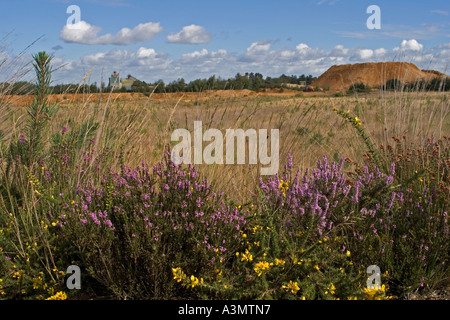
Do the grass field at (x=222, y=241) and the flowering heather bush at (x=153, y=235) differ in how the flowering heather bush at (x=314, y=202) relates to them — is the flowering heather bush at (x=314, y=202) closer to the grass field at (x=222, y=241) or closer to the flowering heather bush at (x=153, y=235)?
the grass field at (x=222, y=241)

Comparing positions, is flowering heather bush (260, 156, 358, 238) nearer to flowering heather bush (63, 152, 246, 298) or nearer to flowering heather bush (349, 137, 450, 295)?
flowering heather bush (349, 137, 450, 295)

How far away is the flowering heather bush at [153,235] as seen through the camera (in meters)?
2.63

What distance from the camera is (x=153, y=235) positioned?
2625mm

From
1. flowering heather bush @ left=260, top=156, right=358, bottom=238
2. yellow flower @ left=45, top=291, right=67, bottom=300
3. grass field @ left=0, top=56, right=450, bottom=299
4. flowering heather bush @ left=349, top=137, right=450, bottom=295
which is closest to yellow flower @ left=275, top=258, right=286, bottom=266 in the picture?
grass field @ left=0, top=56, right=450, bottom=299

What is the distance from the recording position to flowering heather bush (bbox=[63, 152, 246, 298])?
263 cm

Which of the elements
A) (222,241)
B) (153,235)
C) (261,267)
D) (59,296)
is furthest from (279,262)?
(59,296)

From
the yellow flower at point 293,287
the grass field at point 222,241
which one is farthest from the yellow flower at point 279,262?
the yellow flower at point 293,287

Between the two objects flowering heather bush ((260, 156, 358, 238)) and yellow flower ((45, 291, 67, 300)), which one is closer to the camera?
yellow flower ((45, 291, 67, 300))

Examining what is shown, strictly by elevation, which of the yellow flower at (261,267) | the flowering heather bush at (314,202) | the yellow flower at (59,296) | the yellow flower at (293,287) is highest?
the flowering heather bush at (314,202)

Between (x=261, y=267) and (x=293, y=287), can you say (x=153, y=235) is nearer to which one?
(x=261, y=267)

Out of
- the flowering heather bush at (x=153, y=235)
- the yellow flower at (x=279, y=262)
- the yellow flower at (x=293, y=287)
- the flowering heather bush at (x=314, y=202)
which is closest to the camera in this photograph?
the yellow flower at (x=293, y=287)
